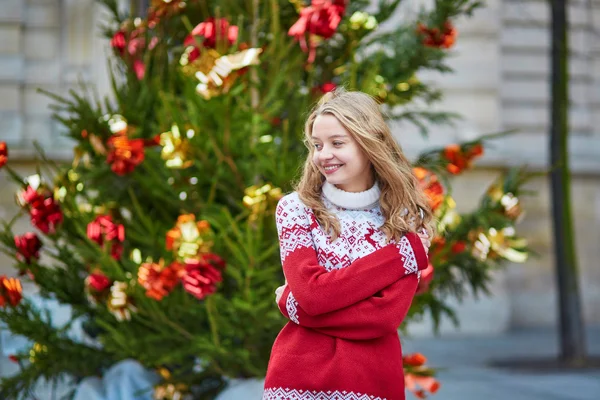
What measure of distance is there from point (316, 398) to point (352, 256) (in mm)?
375

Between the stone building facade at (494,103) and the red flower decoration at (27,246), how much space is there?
7.82m

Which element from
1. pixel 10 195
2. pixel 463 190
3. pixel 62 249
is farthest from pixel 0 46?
pixel 62 249

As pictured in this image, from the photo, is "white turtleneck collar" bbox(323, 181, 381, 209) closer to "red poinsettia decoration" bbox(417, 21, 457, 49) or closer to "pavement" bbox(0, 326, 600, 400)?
"red poinsettia decoration" bbox(417, 21, 457, 49)

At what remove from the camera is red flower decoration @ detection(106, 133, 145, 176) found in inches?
149

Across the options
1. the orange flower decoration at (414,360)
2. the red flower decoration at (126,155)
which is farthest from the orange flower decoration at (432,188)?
the red flower decoration at (126,155)

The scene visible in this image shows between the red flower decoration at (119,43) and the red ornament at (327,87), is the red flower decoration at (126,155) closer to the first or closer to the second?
the red flower decoration at (119,43)

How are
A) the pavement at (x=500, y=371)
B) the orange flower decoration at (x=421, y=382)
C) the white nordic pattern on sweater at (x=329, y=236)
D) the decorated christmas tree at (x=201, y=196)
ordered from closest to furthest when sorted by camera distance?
the white nordic pattern on sweater at (x=329, y=236) → the decorated christmas tree at (x=201, y=196) → the orange flower decoration at (x=421, y=382) → the pavement at (x=500, y=371)

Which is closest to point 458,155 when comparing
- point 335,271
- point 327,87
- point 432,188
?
point 432,188

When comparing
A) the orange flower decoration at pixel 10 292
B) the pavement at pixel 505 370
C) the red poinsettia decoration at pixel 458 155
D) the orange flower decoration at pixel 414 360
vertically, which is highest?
the red poinsettia decoration at pixel 458 155

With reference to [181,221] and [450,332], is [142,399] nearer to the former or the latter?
[181,221]

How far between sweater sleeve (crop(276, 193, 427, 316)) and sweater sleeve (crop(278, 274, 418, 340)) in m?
0.02

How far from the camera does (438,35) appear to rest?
4180 mm

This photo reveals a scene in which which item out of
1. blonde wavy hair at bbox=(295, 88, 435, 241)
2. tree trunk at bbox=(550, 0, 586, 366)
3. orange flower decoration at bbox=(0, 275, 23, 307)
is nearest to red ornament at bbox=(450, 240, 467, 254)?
blonde wavy hair at bbox=(295, 88, 435, 241)

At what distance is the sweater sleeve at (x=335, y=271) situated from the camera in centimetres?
226
